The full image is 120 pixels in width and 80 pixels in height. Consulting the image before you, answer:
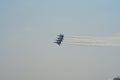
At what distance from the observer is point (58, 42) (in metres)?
95.2

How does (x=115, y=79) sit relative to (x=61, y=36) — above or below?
above

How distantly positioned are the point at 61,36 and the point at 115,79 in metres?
81.5

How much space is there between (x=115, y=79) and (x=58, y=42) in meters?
80.8

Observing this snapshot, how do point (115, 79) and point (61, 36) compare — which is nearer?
point (61, 36)

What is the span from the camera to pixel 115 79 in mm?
164500

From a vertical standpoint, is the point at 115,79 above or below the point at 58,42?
above

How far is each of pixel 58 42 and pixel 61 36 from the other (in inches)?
96.6

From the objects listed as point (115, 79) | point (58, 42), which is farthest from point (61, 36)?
point (115, 79)

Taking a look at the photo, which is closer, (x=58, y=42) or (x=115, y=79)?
(x=58, y=42)

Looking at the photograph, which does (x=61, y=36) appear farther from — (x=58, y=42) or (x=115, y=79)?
(x=115, y=79)

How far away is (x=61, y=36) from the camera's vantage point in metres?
94.5
